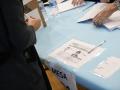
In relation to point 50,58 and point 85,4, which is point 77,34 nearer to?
point 50,58

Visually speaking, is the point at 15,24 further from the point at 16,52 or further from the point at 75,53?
the point at 75,53

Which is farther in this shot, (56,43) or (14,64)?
(56,43)

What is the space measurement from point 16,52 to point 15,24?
0.12 meters

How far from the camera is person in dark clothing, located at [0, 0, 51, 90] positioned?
36.9 inches

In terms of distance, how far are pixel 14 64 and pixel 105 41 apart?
584 millimetres

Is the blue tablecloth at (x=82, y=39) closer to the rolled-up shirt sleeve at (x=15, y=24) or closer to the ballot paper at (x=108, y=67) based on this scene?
the ballot paper at (x=108, y=67)

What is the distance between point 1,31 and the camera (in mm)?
933

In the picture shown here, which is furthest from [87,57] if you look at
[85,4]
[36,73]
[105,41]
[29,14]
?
[85,4]

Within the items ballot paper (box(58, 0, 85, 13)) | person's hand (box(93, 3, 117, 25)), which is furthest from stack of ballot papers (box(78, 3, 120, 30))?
ballot paper (box(58, 0, 85, 13))

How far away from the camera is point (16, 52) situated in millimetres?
1004

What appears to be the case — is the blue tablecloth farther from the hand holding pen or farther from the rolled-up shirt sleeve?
the rolled-up shirt sleeve

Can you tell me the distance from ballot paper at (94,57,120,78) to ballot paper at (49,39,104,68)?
0.10m

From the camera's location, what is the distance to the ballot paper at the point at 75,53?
1252 millimetres

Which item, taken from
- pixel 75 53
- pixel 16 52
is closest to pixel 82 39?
pixel 75 53
